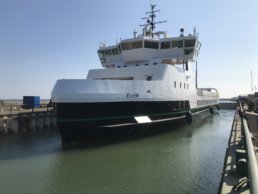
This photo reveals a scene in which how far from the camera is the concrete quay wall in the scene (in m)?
21.5

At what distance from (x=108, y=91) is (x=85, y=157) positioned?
13.6 feet

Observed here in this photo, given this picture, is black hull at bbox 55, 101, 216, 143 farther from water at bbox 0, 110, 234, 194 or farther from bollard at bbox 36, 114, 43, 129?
bollard at bbox 36, 114, 43, 129

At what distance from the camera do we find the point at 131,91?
1648 cm

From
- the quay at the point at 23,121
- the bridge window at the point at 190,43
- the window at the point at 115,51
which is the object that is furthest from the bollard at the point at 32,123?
the bridge window at the point at 190,43

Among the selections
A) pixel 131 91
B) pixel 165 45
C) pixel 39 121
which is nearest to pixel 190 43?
pixel 165 45

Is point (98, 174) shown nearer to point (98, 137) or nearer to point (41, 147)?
point (98, 137)

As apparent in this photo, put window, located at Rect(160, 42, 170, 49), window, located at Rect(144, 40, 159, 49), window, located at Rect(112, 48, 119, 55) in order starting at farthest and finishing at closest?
window, located at Rect(112, 48, 119, 55) → window, located at Rect(160, 42, 170, 49) → window, located at Rect(144, 40, 159, 49)

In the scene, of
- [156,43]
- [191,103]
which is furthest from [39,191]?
[191,103]

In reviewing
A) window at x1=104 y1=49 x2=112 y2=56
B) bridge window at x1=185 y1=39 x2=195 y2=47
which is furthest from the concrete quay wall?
bridge window at x1=185 y1=39 x2=195 y2=47

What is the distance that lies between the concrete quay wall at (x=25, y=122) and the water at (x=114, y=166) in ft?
14.1

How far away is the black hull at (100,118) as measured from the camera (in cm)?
1473

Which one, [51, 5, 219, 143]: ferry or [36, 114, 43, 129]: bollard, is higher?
[51, 5, 219, 143]: ferry

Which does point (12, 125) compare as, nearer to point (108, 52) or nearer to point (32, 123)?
point (32, 123)

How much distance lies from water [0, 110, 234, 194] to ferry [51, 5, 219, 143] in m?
1.33
